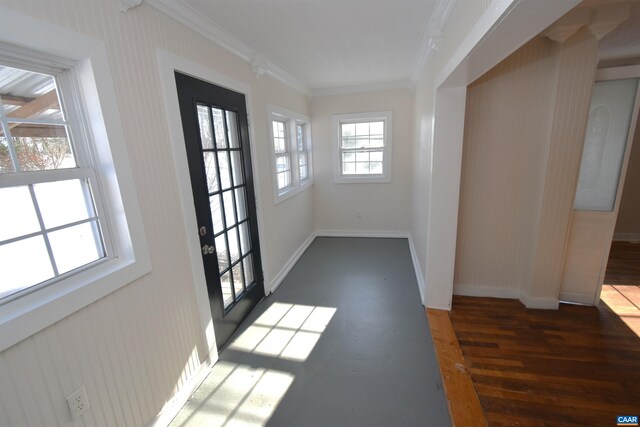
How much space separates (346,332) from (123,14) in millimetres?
2580

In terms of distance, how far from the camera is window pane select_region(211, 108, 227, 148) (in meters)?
2.17

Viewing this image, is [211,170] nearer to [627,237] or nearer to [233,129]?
[233,129]

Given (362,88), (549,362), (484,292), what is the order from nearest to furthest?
(549,362)
(484,292)
(362,88)

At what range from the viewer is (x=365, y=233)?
489 cm

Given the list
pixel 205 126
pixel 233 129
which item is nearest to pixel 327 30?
pixel 233 129

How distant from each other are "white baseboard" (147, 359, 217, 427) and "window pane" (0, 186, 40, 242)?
48.6 inches

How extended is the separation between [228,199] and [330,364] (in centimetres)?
155

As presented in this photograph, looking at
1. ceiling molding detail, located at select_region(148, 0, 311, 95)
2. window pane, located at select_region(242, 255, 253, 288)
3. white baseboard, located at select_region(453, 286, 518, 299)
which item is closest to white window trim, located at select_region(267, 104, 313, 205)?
ceiling molding detail, located at select_region(148, 0, 311, 95)

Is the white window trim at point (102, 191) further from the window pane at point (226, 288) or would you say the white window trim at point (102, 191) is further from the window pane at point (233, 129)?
the window pane at point (233, 129)

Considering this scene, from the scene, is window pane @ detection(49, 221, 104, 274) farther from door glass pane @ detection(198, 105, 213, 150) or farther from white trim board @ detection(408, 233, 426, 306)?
white trim board @ detection(408, 233, 426, 306)

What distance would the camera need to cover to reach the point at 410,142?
4.41m

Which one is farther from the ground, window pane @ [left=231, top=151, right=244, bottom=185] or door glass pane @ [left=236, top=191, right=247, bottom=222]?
window pane @ [left=231, top=151, right=244, bottom=185]

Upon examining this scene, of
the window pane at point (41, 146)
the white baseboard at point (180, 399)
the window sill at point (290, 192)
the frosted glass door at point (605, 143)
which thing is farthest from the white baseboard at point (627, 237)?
the window pane at point (41, 146)

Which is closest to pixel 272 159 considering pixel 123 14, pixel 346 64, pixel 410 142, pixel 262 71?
pixel 262 71
